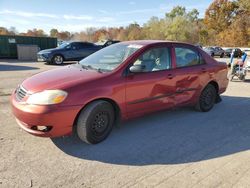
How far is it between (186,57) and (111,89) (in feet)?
7.21

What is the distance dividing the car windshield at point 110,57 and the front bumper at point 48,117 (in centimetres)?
108

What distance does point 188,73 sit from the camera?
222 inches

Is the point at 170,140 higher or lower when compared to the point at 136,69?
lower

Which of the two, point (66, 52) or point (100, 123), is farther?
point (66, 52)

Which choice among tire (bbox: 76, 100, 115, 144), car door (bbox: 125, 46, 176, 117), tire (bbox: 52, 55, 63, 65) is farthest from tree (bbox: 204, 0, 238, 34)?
tire (bbox: 76, 100, 115, 144)

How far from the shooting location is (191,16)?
75312 mm

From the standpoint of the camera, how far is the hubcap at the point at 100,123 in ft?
13.9

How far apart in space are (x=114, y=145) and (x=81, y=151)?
Answer: 54 cm

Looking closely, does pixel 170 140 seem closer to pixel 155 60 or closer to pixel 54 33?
pixel 155 60

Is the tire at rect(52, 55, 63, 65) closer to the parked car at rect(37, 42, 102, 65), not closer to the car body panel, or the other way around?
the parked car at rect(37, 42, 102, 65)

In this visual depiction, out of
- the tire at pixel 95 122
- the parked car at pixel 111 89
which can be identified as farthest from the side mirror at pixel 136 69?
the tire at pixel 95 122

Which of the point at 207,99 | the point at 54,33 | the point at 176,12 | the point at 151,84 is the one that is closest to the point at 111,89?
the point at 151,84

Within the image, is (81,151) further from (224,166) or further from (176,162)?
(224,166)

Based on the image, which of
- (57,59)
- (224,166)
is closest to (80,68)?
(224,166)
